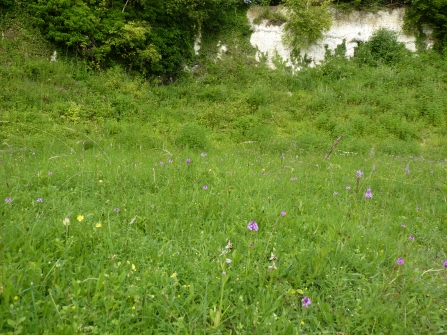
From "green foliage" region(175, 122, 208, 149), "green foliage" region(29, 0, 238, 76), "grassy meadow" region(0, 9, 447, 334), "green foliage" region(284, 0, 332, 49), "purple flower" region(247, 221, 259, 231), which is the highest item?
"green foliage" region(284, 0, 332, 49)

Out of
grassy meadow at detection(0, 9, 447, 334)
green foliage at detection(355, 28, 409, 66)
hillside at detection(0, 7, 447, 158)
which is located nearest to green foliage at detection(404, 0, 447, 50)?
green foliage at detection(355, 28, 409, 66)

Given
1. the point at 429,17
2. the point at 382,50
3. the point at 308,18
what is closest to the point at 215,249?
the point at 308,18

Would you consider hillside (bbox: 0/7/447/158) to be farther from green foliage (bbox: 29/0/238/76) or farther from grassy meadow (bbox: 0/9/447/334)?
grassy meadow (bbox: 0/9/447/334)

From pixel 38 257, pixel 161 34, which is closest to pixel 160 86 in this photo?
pixel 161 34

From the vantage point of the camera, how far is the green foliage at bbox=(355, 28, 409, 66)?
17884 millimetres

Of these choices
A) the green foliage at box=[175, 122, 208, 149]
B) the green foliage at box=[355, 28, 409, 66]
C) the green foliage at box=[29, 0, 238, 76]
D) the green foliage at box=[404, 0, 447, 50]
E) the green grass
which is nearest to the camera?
the green grass

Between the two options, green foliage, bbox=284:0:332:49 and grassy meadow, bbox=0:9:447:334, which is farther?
green foliage, bbox=284:0:332:49

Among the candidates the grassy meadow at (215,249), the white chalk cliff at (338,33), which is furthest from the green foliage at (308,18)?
the grassy meadow at (215,249)

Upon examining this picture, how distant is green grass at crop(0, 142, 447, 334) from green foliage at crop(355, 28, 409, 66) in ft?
58.5

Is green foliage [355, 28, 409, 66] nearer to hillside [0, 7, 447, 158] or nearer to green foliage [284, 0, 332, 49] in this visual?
hillside [0, 7, 447, 158]

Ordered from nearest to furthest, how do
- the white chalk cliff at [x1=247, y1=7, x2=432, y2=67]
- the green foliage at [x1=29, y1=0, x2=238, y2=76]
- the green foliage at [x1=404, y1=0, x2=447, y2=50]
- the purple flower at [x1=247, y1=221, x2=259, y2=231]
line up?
the purple flower at [x1=247, y1=221, x2=259, y2=231] → the green foliage at [x1=29, y1=0, x2=238, y2=76] → the green foliage at [x1=404, y1=0, x2=447, y2=50] → the white chalk cliff at [x1=247, y1=7, x2=432, y2=67]

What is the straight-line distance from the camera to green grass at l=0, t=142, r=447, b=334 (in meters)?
1.50

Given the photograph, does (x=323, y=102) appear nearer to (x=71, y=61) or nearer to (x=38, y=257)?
(x=71, y=61)

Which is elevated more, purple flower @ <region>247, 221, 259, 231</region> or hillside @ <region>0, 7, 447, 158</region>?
purple flower @ <region>247, 221, 259, 231</region>
